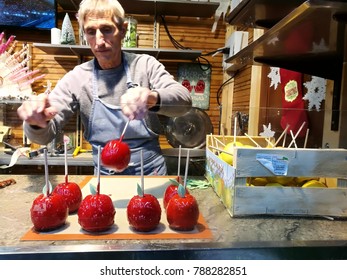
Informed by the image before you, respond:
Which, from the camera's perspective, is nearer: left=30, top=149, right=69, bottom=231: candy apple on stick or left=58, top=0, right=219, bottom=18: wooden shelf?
left=30, top=149, right=69, bottom=231: candy apple on stick

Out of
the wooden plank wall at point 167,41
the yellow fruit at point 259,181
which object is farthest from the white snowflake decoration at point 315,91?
the wooden plank wall at point 167,41

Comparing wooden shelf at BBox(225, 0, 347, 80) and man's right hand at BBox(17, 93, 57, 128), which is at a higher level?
wooden shelf at BBox(225, 0, 347, 80)

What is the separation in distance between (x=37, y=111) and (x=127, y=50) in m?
1.95

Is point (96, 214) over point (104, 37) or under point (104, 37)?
under

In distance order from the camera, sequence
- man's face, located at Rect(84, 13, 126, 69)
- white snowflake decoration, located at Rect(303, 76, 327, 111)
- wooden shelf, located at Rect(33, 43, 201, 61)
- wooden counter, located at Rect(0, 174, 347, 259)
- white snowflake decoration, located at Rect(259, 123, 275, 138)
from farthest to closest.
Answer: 1. wooden shelf, located at Rect(33, 43, 201, 61)
2. white snowflake decoration, located at Rect(303, 76, 327, 111)
3. man's face, located at Rect(84, 13, 126, 69)
4. white snowflake decoration, located at Rect(259, 123, 275, 138)
5. wooden counter, located at Rect(0, 174, 347, 259)

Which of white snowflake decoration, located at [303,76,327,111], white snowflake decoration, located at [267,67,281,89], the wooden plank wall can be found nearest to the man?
white snowflake decoration, located at [303,76,327,111]

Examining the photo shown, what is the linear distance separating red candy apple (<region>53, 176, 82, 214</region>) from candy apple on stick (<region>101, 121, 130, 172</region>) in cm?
10

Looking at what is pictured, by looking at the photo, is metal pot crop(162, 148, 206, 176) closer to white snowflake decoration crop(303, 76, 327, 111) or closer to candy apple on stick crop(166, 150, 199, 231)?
candy apple on stick crop(166, 150, 199, 231)

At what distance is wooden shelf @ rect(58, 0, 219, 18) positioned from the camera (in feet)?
8.21

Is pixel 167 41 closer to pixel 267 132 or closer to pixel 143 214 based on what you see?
pixel 267 132

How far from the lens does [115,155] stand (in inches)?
27.2

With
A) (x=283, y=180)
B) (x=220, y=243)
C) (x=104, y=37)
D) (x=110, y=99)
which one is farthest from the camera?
(x=104, y=37)

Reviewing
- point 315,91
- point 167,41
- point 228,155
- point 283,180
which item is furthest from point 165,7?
point 283,180
